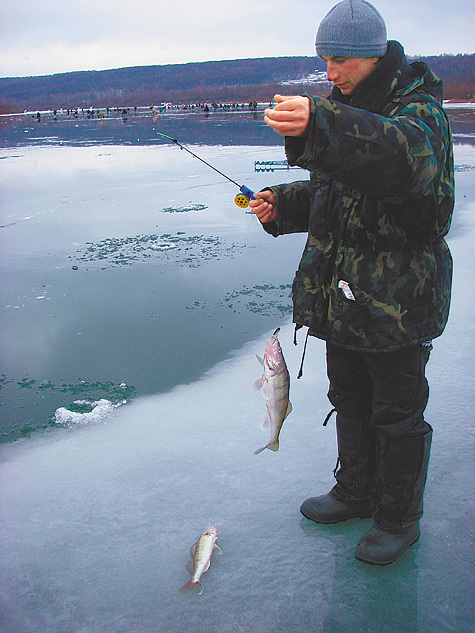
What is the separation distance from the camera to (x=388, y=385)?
7.47 feet

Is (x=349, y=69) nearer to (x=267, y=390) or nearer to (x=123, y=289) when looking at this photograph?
(x=267, y=390)

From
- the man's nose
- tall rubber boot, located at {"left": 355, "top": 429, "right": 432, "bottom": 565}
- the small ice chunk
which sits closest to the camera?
the man's nose

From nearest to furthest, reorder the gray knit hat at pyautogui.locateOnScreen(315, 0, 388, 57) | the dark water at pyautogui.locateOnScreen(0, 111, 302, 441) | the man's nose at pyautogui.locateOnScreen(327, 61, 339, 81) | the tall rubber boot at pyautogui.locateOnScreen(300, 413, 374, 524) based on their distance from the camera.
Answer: the gray knit hat at pyautogui.locateOnScreen(315, 0, 388, 57) → the man's nose at pyautogui.locateOnScreen(327, 61, 339, 81) → the tall rubber boot at pyautogui.locateOnScreen(300, 413, 374, 524) → the dark water at pyautogui.locateOnScreen(0, 111, 302, 441)

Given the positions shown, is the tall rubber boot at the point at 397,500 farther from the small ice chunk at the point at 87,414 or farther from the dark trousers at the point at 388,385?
the small ice chunk at the point at 87,414

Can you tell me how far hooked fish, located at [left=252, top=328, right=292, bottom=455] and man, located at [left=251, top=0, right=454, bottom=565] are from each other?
180 mm

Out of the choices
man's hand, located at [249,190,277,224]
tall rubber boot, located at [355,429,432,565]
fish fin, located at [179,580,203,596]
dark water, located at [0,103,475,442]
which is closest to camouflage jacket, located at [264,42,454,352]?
man's hand, located at [249,190,277,224]

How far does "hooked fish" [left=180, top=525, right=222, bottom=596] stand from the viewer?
227cm

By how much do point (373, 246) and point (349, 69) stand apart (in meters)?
0.64

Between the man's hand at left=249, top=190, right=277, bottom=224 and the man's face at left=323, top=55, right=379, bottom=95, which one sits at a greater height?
the man's face at left=323, top=55, right=379, bottom=95

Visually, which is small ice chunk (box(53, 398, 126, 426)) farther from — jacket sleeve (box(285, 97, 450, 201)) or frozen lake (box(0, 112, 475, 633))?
jacket sleeve (box(285, 97, 450, 201))

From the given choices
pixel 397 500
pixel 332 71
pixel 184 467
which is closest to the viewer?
pixel 332 71

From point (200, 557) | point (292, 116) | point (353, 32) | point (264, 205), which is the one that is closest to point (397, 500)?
point (200, 557)

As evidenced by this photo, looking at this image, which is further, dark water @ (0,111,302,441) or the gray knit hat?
dark water @ (0,111,302,441)

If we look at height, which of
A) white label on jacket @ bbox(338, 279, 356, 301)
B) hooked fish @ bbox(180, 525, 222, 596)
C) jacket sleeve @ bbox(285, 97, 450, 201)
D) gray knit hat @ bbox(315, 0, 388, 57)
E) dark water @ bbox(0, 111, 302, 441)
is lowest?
hooked fish @ bbox(180, 525, 222, 596)
